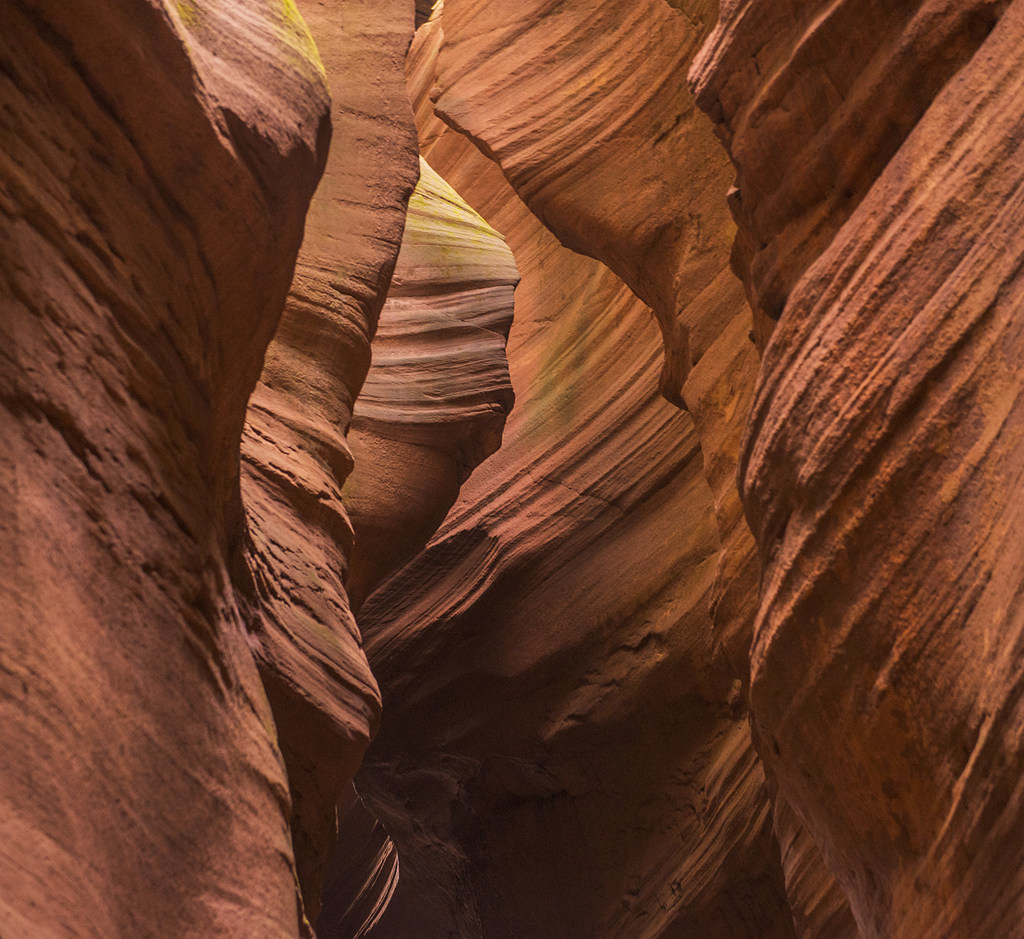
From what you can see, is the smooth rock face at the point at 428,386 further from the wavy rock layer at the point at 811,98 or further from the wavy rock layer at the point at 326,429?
the wavy rock layer at the point at 811,98

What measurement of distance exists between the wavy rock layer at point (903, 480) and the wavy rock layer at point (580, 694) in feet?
13.9

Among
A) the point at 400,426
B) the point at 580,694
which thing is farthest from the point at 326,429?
the point at 580,694

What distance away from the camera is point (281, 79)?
3766 mm

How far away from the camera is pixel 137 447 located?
309cm

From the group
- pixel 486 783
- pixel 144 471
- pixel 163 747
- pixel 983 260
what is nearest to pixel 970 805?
pixel 983 260

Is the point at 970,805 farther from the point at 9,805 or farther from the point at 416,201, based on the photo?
the point at 416,201

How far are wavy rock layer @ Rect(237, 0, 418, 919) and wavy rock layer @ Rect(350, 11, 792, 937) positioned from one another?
3593 mm

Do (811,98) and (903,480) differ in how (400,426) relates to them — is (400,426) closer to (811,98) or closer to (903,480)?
Answer: (811,98)

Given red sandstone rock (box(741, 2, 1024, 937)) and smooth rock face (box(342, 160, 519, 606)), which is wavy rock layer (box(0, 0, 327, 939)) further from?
smooth rock face (box(342, 160, 519, 606))

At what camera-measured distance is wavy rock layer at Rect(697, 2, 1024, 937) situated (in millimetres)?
3328

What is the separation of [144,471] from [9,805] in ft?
3.54

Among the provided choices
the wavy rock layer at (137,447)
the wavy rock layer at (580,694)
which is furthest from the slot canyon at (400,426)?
the wavy rock layer at (580,694)

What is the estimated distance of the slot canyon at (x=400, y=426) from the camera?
109 inches

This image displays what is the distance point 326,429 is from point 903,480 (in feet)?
9.72
